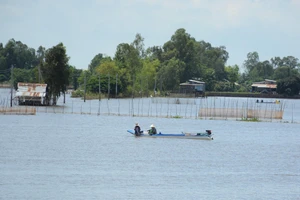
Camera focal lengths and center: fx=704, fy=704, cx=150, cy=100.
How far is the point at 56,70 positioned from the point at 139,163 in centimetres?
4879

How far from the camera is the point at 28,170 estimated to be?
1542 inches

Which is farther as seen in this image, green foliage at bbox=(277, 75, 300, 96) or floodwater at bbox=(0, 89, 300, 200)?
green foliage at bbox=(277, 75, 300, 96)

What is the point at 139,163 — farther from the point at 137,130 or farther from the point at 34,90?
the point at 34,90

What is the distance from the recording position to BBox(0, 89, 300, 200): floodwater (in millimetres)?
34594

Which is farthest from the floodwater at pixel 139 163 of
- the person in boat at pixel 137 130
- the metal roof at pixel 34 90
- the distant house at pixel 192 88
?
the distant house at pixel 192 88

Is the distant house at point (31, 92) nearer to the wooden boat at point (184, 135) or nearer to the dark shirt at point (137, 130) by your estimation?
the wooden boat at point (184, 135)

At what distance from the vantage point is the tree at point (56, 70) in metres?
90.3

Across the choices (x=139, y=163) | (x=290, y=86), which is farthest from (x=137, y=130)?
(x=290, y=86)

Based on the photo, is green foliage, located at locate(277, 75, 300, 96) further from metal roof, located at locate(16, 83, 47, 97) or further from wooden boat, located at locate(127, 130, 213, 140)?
wooden boat, located at locate(127, 130, 213, 140)

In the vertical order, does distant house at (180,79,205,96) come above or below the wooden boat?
above

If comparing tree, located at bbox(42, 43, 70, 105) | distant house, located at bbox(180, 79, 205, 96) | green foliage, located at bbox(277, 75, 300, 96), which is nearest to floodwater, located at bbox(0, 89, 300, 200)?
tree, located at bbox(42, 43, 70, 105)

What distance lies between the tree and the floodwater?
62.2ft

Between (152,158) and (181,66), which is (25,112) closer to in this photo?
(152,158)

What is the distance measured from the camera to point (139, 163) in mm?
43688
